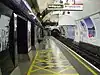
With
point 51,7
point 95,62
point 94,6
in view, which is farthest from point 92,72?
point 51,7

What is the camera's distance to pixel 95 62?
12.0 m

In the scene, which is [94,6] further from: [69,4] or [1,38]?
[1,38]

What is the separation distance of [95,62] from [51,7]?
210 inches

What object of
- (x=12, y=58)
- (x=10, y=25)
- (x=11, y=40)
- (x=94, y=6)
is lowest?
(x=12, y=58)

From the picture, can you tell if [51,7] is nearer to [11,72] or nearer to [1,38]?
[11,72]

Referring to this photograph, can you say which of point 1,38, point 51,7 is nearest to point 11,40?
point 1,38

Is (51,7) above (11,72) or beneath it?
above

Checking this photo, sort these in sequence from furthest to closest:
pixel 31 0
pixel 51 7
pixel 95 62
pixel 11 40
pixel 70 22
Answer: pixel 70 22 → pixel 51 7 → pixel 31 0 → pixel 95 62 → pixel 11 40

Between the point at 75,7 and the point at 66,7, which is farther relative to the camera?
the point at 66,7

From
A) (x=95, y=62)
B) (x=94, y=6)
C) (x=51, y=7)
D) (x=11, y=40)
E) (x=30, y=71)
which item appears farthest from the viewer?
(x=51, y=7)

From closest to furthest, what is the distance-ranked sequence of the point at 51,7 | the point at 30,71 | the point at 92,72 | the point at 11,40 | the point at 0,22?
the point at 0,22 → the point at 92,72 → the point at 11,40 → the point at 30,71 → the point at 51,7

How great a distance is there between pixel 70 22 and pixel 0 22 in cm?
1781

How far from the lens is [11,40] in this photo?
871cm

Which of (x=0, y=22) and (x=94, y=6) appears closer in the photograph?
(x=0, y=22)
